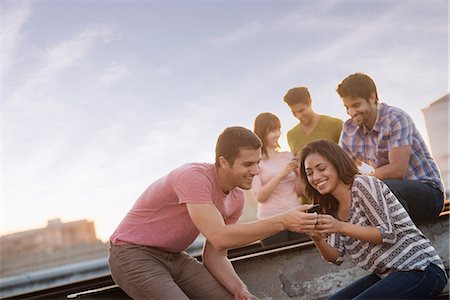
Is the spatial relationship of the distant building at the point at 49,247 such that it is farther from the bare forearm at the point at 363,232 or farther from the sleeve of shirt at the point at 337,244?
the bare forearm at the point at 363,232

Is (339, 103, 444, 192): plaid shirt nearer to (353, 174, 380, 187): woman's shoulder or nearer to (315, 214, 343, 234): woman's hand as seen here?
(353, 174, 380, 187): woman's shoulder

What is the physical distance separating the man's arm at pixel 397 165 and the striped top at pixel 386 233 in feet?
2.57

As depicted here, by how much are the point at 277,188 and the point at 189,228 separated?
138 centimetres

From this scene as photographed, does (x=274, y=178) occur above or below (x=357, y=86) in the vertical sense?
below

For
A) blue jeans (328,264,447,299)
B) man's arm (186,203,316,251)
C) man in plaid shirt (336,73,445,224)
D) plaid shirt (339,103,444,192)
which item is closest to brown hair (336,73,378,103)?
man in plaid shirt (336,73,445,224)

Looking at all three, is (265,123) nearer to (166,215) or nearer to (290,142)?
(290,142)

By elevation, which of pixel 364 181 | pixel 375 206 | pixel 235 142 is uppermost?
pixel 235 142

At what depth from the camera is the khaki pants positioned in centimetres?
275

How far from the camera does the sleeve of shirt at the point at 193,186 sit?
2.71m


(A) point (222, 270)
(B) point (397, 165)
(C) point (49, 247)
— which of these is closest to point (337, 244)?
(A) point (222, 270)

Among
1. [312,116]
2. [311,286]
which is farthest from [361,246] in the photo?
[312,116]

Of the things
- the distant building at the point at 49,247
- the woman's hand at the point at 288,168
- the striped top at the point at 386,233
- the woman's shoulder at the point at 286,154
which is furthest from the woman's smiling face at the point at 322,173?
the distant building at the point at 49,247

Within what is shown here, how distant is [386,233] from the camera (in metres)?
2.39

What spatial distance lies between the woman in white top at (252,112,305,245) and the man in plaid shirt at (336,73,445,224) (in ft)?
2.62
